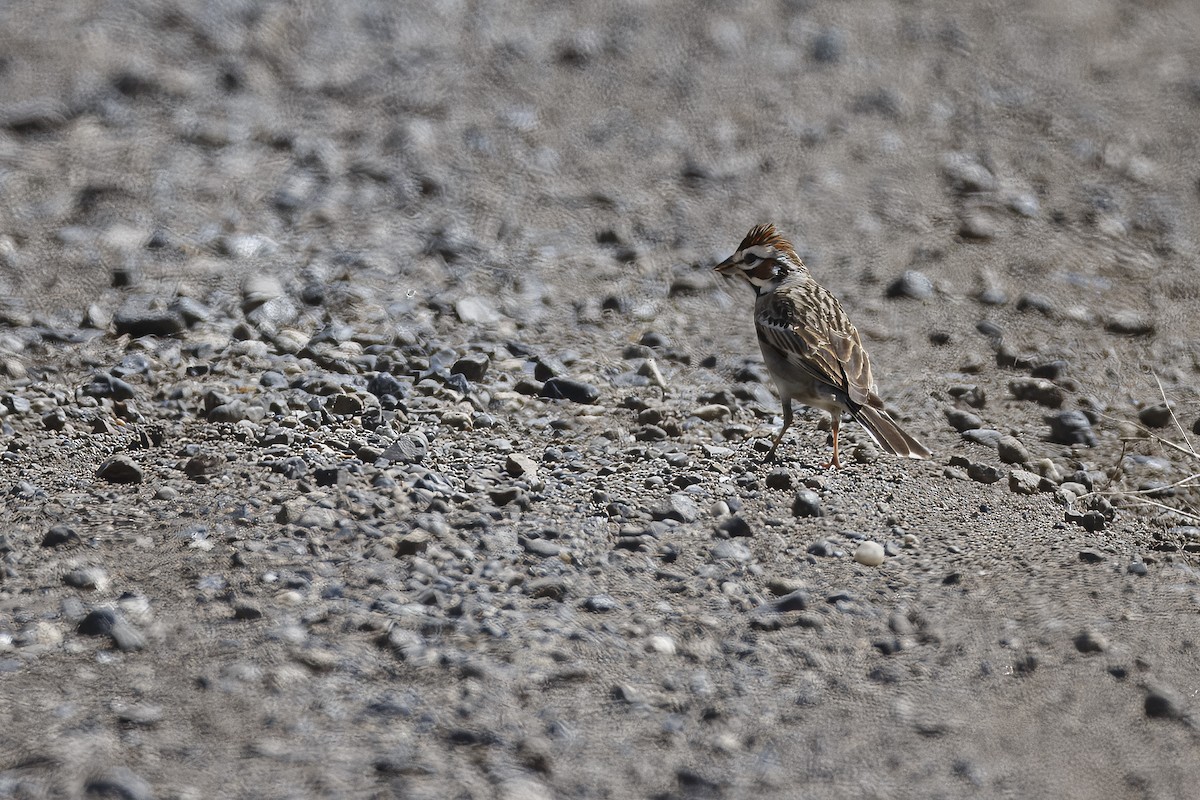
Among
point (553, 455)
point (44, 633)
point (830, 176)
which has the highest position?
point (830, 176)

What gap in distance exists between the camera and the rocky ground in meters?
4.55

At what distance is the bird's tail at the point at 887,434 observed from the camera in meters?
6.58

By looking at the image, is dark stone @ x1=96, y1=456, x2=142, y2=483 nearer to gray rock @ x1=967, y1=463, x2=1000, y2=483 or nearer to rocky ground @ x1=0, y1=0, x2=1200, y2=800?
rocky ground @ x1=0, y1=0, x2=1200, y2=800

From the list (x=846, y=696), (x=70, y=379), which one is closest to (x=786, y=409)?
(x=846, y=696)

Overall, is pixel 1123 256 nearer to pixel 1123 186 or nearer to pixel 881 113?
pixel 1123 186

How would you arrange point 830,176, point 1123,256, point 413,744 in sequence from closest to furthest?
point 413,744
point 1123,256
point 830,176

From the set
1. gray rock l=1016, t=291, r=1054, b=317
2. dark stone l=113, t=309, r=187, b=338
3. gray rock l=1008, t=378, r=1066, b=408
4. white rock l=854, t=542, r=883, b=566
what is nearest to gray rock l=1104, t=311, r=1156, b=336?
gray rock l=1016, t=291, r=1054, b=317

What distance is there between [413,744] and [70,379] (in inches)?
149

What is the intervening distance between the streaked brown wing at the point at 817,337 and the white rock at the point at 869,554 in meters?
1.15

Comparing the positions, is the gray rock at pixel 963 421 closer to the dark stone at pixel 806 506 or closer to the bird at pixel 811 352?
the bird at pixel 811 352

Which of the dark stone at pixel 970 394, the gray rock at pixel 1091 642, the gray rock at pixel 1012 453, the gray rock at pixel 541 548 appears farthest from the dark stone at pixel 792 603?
the dark stone at pixel 970 394

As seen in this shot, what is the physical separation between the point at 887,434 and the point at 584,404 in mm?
1682

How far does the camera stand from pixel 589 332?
8242 millimetres

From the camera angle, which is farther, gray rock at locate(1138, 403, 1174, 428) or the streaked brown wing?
gray rock at locate(1138, 403, 1174, 428)
